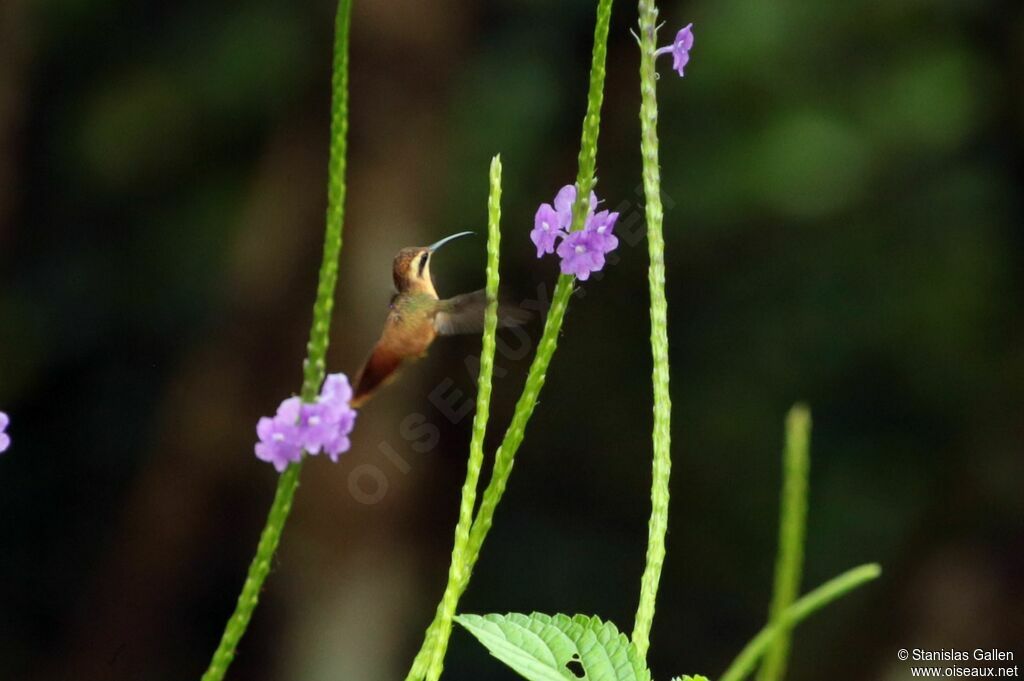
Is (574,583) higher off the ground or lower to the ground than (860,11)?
lower

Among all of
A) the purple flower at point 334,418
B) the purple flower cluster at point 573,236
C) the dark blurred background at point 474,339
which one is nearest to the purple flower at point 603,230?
the purple flower cluster at point 573,236

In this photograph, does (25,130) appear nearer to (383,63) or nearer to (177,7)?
(177,7)

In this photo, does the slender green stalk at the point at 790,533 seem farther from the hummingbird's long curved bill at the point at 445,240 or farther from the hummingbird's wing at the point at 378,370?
the hummingbird's wing at the point at 378,370

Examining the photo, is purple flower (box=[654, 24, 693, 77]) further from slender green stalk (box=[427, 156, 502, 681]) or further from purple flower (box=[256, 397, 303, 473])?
purple flower (box=[256, 397, 303, 473])

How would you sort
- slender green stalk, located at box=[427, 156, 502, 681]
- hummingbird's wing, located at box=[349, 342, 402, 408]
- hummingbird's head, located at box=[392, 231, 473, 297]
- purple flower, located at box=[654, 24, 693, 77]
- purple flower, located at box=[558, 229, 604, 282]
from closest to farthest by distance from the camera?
slender green stalk, located at box=[427, 156, 502, 681]
purple flower, located at box=[558, 229, 604, 282]
purple flower, located at box=[654, 24, 693, 77]
hummingbird's wing, located at box=[349, 342, 402, 408]
hummingbird's head, located at box=[392, 231, 473, 297]

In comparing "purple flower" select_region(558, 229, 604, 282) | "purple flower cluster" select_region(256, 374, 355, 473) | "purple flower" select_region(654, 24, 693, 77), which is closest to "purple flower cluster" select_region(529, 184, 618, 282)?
"purple flower" select_region(558, 229, 604, 282)

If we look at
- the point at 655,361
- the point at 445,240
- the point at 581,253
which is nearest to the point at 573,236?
the point at 581,253

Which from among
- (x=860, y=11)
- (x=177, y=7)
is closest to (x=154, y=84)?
(x=177, y=7)
